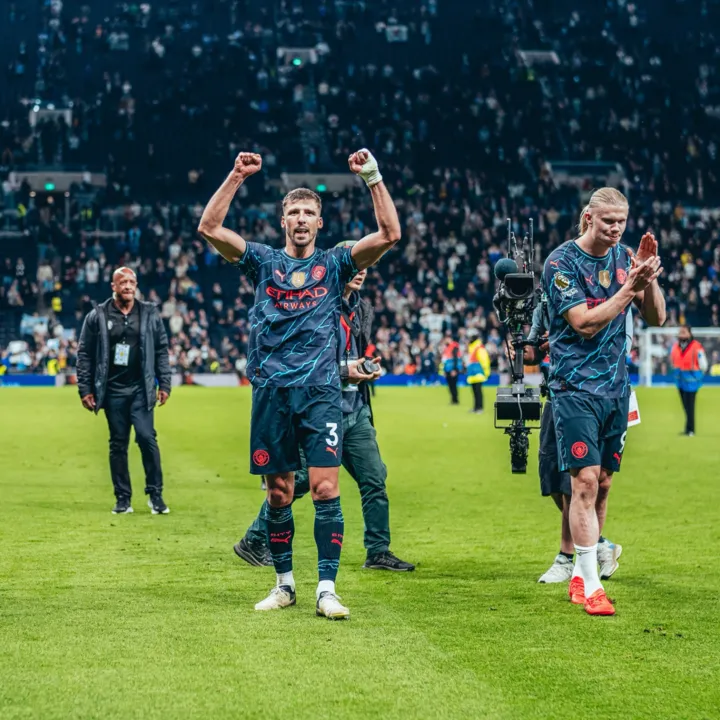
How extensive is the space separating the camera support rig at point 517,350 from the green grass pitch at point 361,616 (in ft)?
3.13

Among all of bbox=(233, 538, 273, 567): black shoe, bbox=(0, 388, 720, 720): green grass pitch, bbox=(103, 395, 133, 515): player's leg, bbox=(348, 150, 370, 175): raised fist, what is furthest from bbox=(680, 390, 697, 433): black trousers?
bbox=(348, 150, 370, 175): raised fist

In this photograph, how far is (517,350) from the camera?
24.9 feet

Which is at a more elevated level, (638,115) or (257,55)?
(257,55)

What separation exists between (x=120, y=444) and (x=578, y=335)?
6159 mm

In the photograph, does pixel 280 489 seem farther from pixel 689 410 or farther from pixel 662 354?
pixel 662 354

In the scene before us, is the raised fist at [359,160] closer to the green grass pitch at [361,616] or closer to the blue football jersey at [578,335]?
the blue football jersey at [578,335]

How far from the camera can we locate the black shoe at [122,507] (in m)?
11.8

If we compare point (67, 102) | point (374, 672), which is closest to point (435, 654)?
point (374, 672)

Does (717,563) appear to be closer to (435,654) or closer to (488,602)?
(488,602)

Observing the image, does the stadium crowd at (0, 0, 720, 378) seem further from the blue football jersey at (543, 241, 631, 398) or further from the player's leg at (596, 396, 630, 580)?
the blue football jersey at (543, 241, 631, 398)

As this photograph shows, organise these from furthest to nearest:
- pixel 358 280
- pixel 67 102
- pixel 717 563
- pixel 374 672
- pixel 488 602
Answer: pixel 67 102
pixel 717 563
pixel 358 280
pixel 488 602
pixel 374 672

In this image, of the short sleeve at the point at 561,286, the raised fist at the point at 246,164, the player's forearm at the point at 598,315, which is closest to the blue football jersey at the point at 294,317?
the raised fist at the point at 246,164

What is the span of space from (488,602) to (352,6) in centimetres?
5434

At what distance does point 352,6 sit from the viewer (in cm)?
5831
